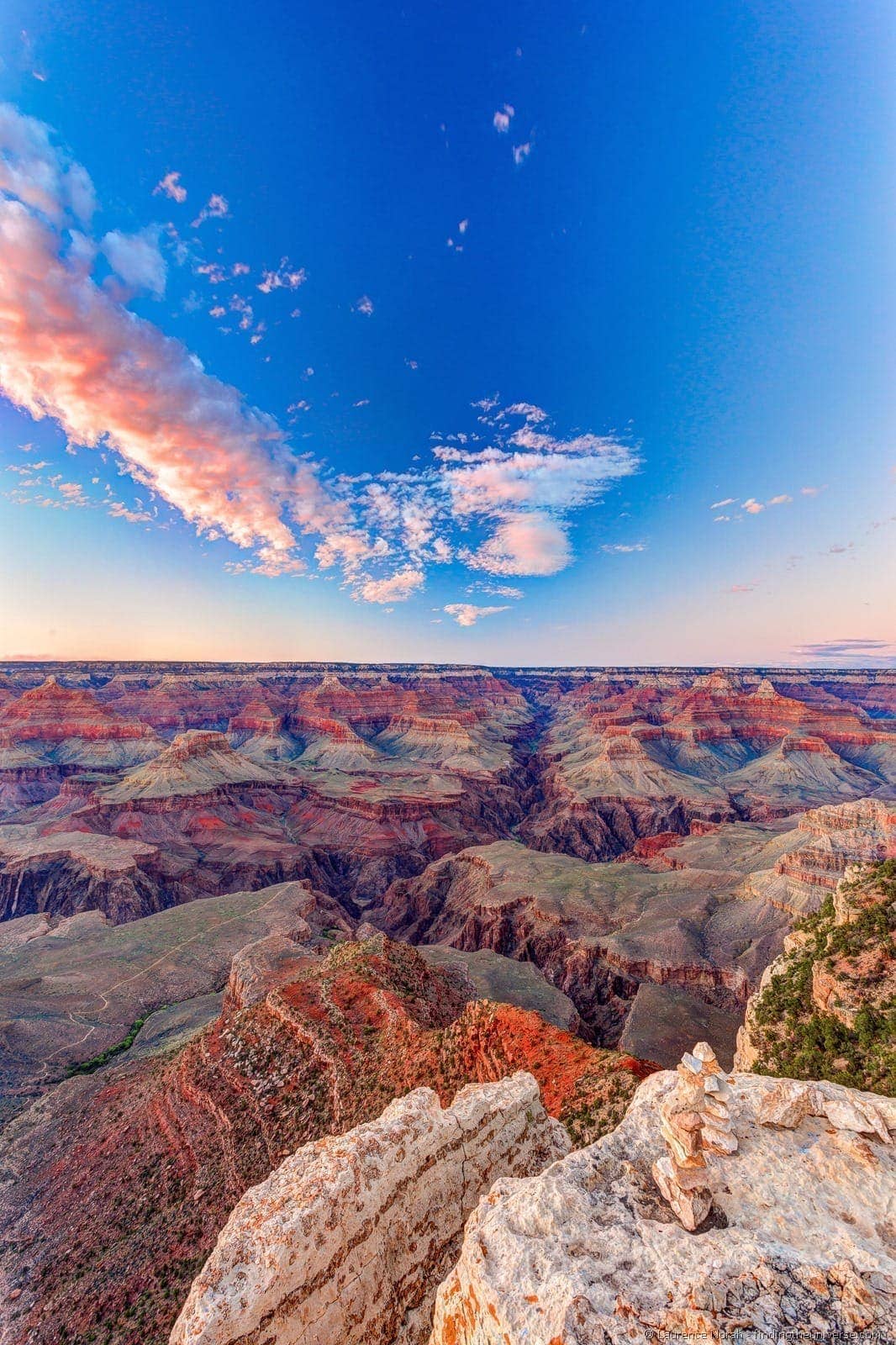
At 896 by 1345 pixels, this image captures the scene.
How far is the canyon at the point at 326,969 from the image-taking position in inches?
833

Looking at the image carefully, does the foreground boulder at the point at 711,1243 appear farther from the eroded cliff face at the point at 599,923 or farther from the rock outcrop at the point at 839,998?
the eroded cliff face at the point at 599,923

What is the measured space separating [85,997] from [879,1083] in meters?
60.3

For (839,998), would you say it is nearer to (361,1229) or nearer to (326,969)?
(361,1229)

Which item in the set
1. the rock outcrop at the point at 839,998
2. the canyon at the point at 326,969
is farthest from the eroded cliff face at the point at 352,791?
the rock outcrop at the point at 839,998

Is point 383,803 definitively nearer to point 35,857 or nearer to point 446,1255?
point 35,857

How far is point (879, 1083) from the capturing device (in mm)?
19672

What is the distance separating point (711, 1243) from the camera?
330 inches

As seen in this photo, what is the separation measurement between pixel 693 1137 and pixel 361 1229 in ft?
31.2

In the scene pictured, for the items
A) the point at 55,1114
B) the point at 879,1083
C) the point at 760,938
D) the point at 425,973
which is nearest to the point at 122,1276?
the point at 55,1114

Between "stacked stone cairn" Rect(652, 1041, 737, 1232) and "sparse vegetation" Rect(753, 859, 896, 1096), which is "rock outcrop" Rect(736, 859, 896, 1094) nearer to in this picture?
"sparse vegetation" Rect(753, 859, 896, 1096)

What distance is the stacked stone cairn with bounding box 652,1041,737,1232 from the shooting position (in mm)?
9484

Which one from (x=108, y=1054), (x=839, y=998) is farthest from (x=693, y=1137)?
(x=108, y=1054)

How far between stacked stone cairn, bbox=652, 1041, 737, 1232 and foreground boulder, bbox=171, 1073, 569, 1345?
24.0ft

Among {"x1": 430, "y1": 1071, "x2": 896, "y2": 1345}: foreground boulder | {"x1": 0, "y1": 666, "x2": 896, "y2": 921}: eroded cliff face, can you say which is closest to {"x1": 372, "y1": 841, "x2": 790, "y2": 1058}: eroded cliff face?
{"x1": 0, "y1": 666, "x2": 896, "y2": 921}: eroded cliff face
